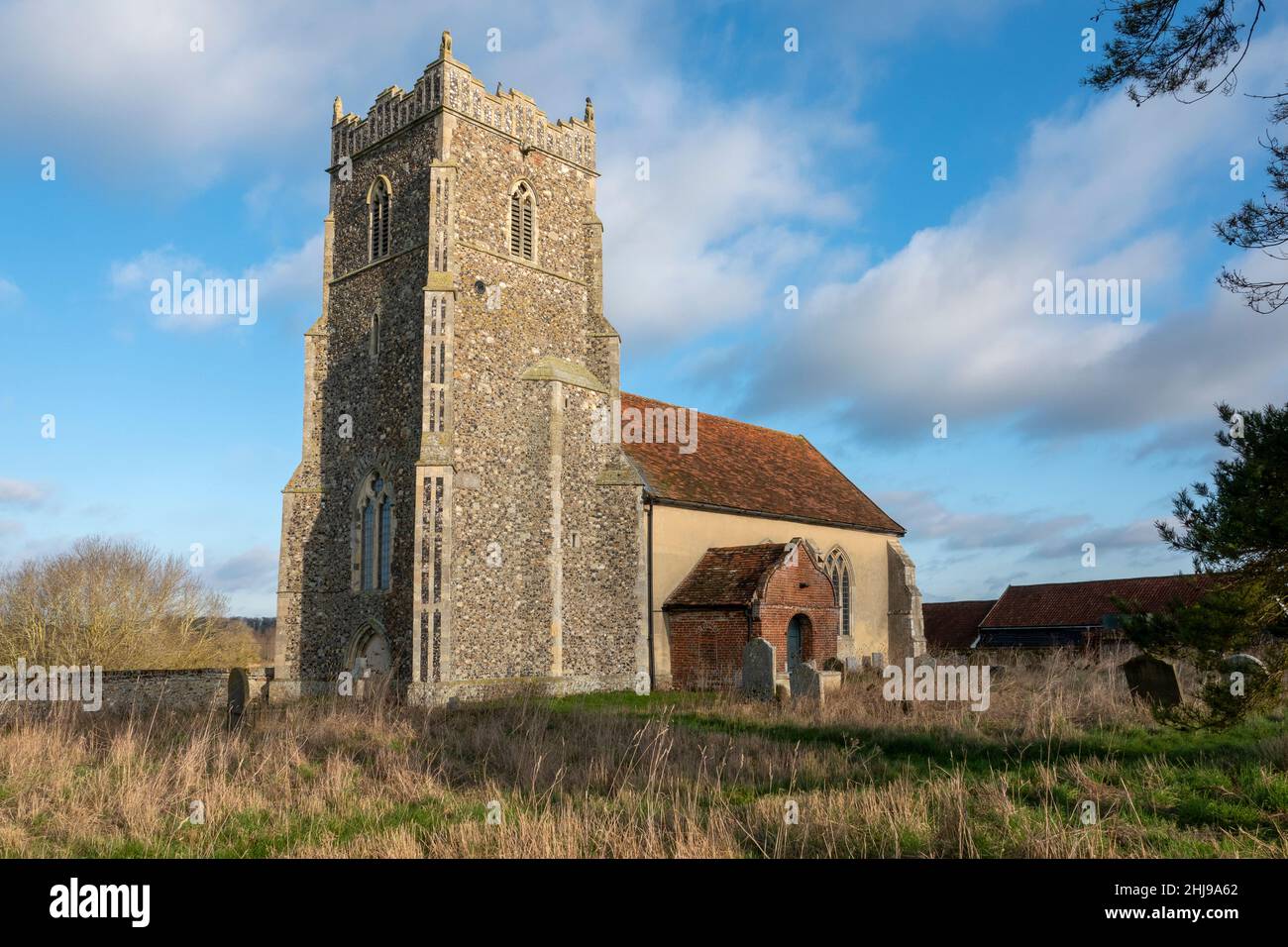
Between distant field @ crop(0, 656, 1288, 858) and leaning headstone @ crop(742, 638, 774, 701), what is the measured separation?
12.1ft

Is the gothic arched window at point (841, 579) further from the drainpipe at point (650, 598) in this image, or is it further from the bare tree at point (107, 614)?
the bare tree at point (107, 614)

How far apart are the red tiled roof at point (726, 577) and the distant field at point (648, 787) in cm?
869

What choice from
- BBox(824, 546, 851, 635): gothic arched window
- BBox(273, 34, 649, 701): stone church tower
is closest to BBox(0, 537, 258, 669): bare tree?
BBox(273, 34, 649, 701): stone church tower

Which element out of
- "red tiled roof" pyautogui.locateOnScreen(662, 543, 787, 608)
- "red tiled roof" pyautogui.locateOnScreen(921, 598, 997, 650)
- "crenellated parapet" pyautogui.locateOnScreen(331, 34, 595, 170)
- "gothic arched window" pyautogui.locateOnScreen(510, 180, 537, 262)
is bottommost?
"red tiled roof" pyautogui.locateOnScreen(921, 598, 997, 650)

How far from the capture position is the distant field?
21.5ft

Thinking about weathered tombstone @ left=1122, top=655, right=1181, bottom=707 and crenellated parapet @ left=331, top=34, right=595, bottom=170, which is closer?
weathered tombstone @ left=1122, top=655, right=1181, bottom=707

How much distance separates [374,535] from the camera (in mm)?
22672

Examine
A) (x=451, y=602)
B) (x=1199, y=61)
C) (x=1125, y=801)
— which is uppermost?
(x=1199, y=61)

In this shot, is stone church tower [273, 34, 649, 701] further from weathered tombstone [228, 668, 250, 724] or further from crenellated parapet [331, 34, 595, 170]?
weathered tombstone [228, 668, 250, 724]
